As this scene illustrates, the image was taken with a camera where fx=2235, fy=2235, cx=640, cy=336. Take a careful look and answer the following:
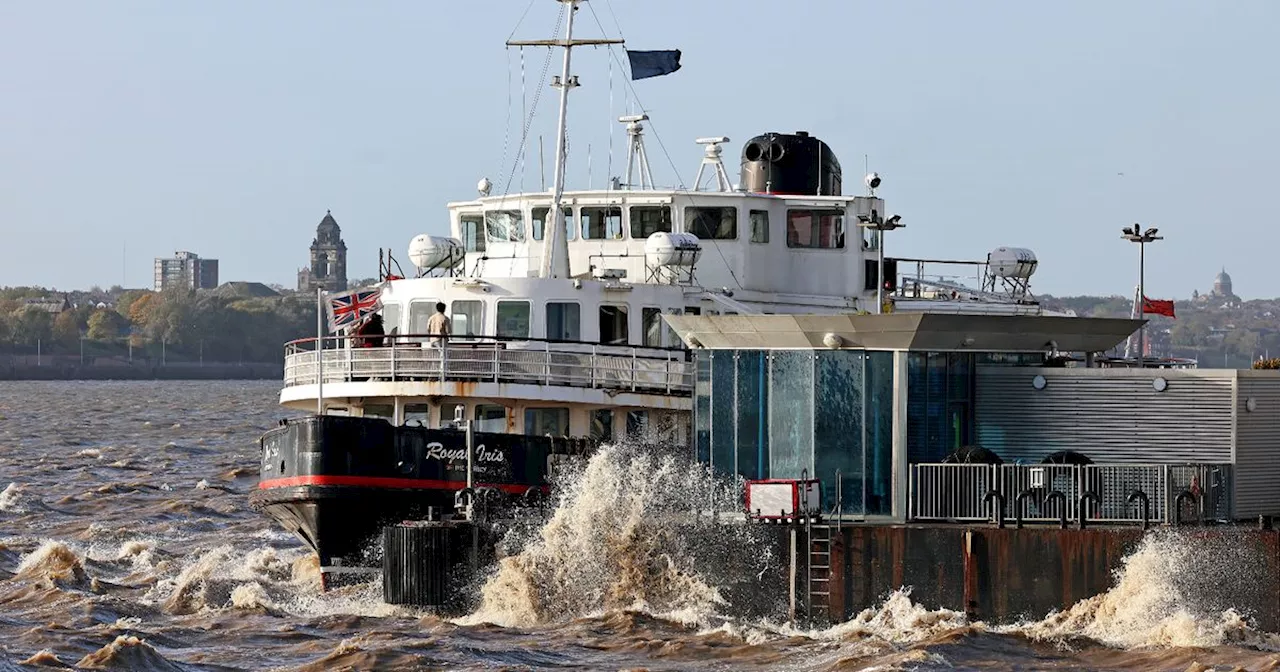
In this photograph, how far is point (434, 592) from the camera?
96.6 ft

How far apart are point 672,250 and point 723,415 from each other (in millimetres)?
7997

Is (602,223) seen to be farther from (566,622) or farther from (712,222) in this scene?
(566,622)

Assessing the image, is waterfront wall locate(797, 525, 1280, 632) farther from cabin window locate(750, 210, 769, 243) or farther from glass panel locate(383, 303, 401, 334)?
cabin window locate(750, 210, 769, 243)

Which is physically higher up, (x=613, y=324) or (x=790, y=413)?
(x=613, y=324)

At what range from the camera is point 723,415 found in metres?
29.8

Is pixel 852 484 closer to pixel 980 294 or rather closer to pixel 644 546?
pixel 644 546

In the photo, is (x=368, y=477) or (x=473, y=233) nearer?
(x=368, y=477)

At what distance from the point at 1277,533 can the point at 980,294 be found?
18.4 m

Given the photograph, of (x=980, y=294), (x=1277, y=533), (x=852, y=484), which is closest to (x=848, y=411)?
(x=852, y=484)

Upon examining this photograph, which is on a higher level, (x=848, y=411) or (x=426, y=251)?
(x=426, y=251)

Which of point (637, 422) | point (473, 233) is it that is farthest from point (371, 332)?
point (473, 233)

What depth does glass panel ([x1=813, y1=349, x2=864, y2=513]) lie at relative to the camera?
28828 millimetres

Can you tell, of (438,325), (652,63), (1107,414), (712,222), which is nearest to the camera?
(1107,414)

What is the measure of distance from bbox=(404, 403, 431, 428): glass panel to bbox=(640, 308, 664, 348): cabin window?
407 cm
